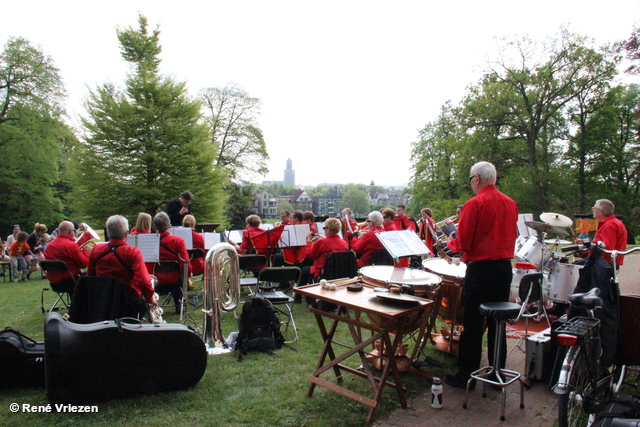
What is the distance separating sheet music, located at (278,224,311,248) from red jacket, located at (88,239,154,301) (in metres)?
3.74

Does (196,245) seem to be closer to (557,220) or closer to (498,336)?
(498,336)

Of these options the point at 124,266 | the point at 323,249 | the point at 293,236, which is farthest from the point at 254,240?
the point at 124,266

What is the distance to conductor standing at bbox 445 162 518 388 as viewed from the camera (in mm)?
3699

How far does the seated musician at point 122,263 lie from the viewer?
14.3 feet

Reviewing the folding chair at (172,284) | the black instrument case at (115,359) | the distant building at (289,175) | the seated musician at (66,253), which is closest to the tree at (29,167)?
the seated musician at (66,253)

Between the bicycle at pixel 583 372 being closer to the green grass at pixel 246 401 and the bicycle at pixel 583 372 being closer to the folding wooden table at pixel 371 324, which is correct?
the folding wooden table at pixel 371 324

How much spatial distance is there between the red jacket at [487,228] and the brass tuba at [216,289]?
2.68 m

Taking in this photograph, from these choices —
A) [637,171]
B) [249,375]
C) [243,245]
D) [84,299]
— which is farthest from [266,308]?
[637,171]

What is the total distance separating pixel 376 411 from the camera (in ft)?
11.3

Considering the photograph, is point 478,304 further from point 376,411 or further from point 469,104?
point 469,104

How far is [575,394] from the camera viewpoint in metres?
3.03

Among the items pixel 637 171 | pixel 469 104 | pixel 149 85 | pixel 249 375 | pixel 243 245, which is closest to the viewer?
pixel 249 375

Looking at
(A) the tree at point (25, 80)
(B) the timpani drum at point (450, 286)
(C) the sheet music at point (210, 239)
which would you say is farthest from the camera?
(A) the tree at point (25, 80)

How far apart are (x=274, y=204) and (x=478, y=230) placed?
70.2 metres
